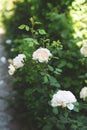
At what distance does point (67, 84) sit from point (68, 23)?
0.75 metres

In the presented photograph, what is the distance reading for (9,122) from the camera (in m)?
4.69

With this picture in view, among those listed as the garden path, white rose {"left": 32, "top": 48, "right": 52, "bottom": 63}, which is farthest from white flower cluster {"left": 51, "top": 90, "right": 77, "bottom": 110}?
the garden path

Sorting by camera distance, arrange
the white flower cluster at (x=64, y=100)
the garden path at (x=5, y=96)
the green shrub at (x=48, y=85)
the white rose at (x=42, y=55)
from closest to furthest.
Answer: the white flower cluster at (x=64, y=100), the white rose at (x=42, y=55), the green shrub at (x=48, y=85), the garden path at (x=5, y=96)

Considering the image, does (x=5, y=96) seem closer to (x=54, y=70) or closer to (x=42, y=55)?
(x=54, y=70)

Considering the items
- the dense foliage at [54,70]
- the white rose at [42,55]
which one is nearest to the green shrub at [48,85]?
the dense foliage at [54,70]

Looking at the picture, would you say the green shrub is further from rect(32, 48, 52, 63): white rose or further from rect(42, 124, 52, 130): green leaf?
rect(32, 48, 52, 63): white rose

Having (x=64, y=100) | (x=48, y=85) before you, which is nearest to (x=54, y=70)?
(x=48, y=85)

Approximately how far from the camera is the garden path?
182 inches

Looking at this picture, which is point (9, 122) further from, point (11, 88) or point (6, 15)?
point (6, 15)

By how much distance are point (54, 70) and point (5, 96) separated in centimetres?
135

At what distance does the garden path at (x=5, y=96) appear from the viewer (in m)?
4.63

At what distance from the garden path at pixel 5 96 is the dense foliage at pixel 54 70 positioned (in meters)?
0.13

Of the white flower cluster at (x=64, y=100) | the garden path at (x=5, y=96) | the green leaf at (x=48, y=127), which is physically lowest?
the white flower cluster at (x=64, y=100)

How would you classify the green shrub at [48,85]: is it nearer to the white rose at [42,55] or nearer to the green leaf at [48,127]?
the green leaf at [48,127]
